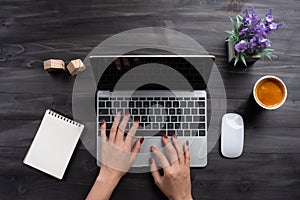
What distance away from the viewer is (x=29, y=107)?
112 centimetres

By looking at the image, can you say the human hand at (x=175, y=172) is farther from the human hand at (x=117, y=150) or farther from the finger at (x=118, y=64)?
the finger at (x=118, y=64)

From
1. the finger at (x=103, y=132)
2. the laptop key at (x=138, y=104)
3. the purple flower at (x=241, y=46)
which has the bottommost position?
the finger at (x=103, y=132)

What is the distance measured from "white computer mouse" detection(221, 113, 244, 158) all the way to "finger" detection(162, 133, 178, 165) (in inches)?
5.6

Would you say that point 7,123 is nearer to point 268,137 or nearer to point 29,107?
point 29,107

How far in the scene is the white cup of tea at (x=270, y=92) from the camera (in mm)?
1060

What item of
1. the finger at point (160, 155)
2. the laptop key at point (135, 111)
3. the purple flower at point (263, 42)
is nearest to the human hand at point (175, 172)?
the finger at point (160, 155)

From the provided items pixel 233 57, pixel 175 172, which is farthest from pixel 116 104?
pixel 233 57

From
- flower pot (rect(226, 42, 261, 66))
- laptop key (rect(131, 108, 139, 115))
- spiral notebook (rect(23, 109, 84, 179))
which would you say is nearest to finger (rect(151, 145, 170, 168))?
laptop key (rect(131, 108, 139, 115))

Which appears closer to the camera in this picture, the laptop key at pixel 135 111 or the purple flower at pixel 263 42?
the purple flower at pixel 263 42

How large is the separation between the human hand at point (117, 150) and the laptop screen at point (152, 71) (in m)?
0.10

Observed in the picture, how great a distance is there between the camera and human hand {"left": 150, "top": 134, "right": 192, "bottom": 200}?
108 cm

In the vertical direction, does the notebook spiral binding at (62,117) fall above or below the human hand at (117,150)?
above

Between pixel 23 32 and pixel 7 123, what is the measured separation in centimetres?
28

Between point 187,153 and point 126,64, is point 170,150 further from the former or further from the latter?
point 126,64
